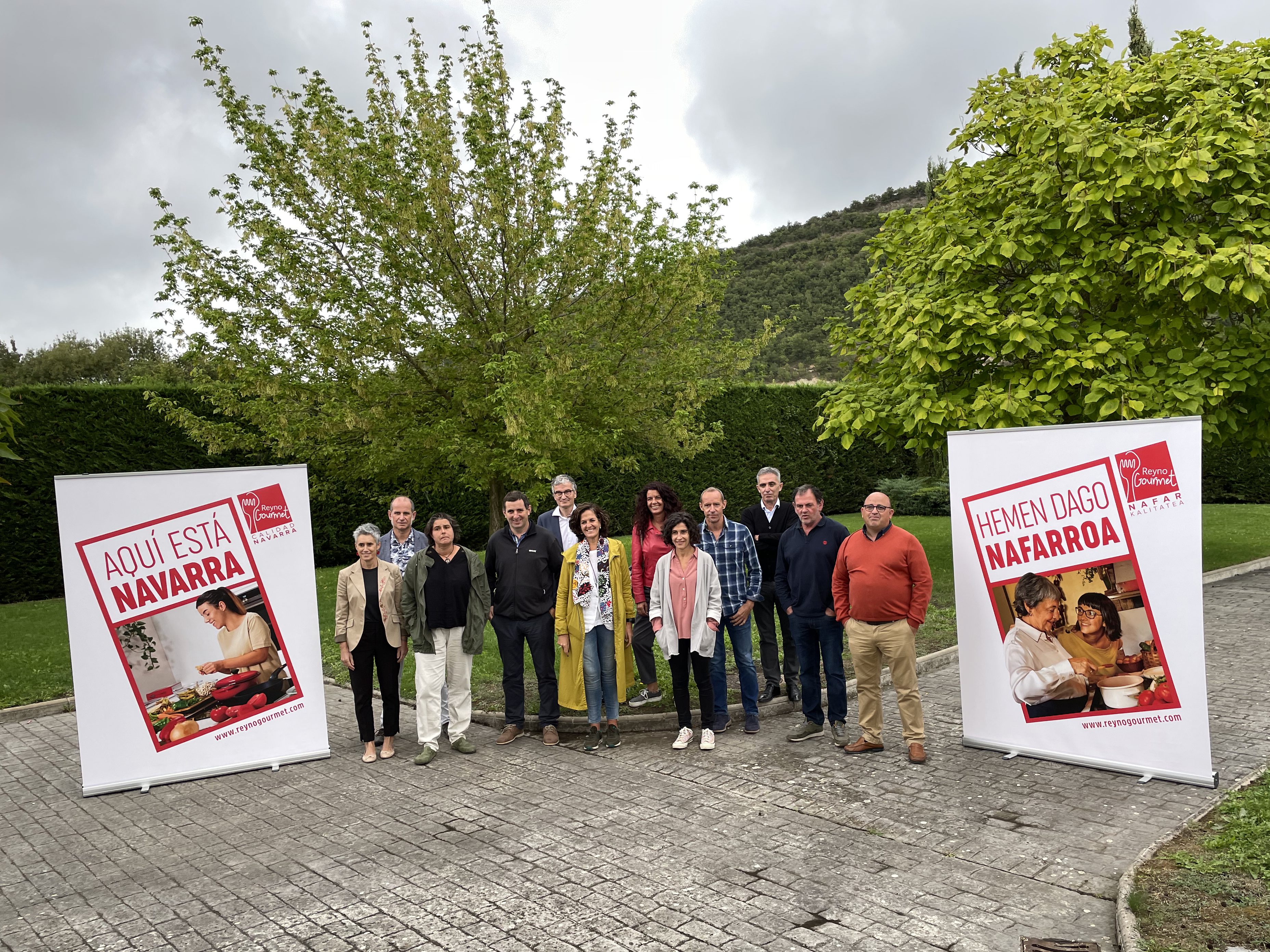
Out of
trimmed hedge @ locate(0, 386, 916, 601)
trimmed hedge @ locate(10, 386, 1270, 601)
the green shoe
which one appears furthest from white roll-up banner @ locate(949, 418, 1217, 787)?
trimmed hedge @ locate(10, 386, 1270, 601)

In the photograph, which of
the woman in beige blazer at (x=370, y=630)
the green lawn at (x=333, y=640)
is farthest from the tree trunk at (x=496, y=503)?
the woman in beige blazer at (x=370, y=630)

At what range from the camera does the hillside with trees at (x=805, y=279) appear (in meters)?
48.1

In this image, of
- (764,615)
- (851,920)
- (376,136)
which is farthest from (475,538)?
(851,920)

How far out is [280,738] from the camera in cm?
720

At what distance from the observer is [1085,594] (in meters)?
6.20

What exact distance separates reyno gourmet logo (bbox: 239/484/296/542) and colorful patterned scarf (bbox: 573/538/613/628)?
2.39 metres

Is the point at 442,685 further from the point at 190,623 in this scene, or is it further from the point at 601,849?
the point at 601,849

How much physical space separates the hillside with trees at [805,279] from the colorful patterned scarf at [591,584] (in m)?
33.7

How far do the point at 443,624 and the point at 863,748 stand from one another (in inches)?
137

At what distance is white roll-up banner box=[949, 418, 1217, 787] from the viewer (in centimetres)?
580

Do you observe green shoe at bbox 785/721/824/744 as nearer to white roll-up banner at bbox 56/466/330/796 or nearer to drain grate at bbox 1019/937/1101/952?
drain grate at bbox 1019/937/1101/952

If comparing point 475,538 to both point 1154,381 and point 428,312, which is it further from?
point 1154,381

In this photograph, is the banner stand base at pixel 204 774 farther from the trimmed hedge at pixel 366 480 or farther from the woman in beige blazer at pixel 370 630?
the trimmed hedge at pixel 366 480

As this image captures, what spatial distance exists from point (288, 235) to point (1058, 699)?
35.3ft
